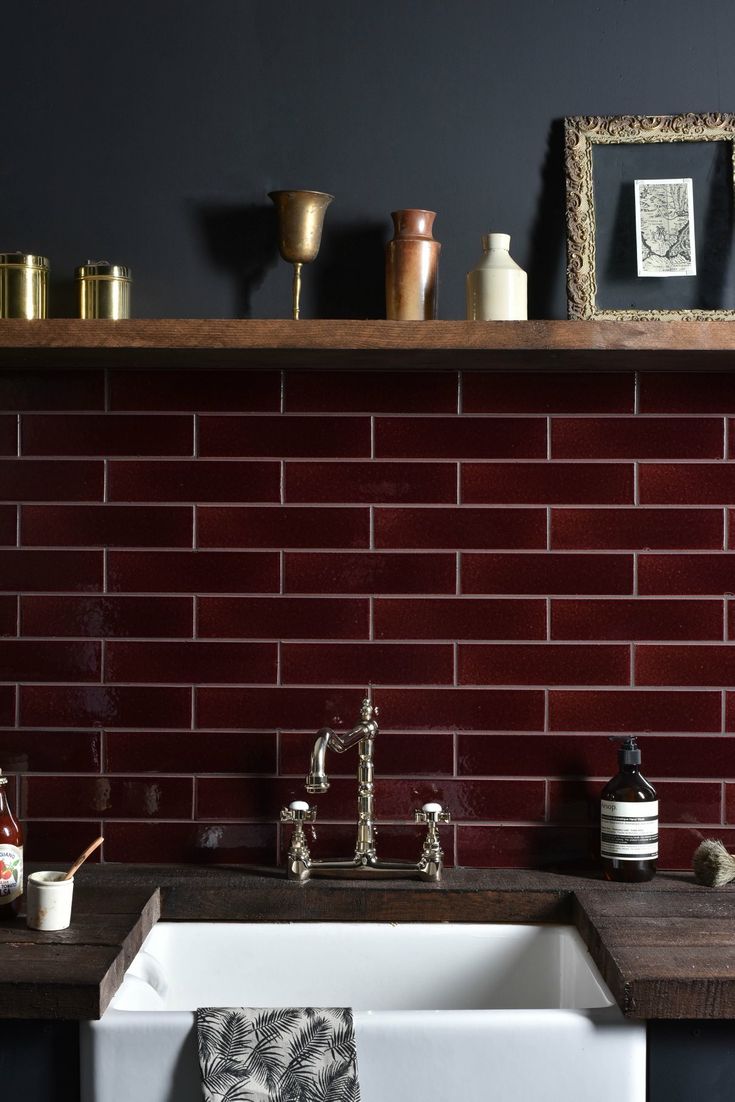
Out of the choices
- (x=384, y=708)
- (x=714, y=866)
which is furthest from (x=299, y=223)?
(x=714, y=866)

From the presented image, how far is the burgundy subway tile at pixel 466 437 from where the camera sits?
1.93 metres

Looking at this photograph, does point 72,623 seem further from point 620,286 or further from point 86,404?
point 620,286

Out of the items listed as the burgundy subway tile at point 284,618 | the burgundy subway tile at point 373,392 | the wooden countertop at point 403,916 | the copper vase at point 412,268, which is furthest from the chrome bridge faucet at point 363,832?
the copper vase at point 412,268

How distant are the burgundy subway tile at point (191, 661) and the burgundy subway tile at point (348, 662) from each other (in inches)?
1.5

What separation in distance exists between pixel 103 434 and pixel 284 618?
432 millimetres

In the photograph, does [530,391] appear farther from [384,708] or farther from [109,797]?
[109,797]

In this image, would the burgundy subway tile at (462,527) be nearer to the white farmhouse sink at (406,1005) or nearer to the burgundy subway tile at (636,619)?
the burgundy subway tile at (636,619)

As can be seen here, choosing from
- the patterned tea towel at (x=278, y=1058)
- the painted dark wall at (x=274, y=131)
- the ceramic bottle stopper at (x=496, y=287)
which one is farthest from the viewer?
the painted dark wall at (x=274, y=131)

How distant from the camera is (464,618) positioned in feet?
6.37

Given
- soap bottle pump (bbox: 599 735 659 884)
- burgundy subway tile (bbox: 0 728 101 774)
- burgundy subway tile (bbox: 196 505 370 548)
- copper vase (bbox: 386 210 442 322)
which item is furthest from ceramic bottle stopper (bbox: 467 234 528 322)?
burgundy subway tile (bbox: 0 728 101 774)

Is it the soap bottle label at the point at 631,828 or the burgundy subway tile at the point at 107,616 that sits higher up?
the burgundy subway tile at the point at 107,616

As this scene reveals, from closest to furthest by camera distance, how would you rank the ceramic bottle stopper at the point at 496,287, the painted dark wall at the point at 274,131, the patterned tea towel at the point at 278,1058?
the patterned tea towel at the point at 278,1058
the ceramic bottle stopper at the point at 496,287
the painted dark wall at the point at 274,131

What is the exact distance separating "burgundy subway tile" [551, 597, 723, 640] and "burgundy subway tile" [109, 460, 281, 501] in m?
0.54

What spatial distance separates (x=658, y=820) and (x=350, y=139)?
48.7 inches
